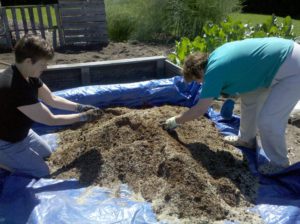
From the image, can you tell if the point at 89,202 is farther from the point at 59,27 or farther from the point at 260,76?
the point at 59,27

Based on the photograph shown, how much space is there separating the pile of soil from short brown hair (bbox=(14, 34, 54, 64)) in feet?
3.10

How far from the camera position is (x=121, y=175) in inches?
114

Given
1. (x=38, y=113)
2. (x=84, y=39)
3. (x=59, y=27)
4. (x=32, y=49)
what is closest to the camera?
(x=32, y=49)

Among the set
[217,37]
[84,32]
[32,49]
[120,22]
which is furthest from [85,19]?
[32,49]

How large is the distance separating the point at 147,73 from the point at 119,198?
2.67 metres

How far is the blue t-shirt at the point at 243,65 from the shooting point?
2676mm

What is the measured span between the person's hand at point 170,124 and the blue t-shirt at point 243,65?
441mm

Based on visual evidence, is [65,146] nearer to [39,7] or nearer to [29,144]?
[29,144]

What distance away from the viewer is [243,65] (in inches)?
107

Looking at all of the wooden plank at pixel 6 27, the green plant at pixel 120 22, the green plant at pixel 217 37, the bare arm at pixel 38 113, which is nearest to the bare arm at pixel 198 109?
the bare arm at pixel 38 113

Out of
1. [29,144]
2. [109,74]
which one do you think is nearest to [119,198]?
[29,144]

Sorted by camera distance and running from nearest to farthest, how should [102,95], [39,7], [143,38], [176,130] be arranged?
1. [176,130]
2. [102,95]
3. [39,7]
4. [143,38]

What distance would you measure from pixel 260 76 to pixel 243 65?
0.60 feet

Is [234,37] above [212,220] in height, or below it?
above
